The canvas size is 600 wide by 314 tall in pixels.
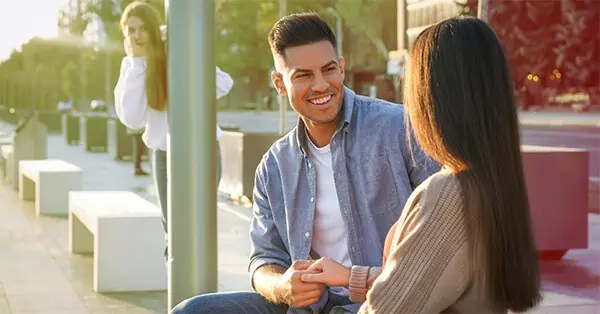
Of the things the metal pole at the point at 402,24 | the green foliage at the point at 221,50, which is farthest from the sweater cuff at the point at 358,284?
the metal pole at the point at 402,24

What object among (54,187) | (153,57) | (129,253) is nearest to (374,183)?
(153,57)

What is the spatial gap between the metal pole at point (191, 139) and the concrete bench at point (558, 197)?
5247 mm

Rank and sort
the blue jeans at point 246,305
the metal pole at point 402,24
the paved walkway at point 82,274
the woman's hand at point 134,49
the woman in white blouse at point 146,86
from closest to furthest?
the blue jeans at point 246,305 → the woman in white blouse at point 146,86 → the woman's hand at point 134,49 → the paved walkway at point 82,274 → the metal pole at point 402,24

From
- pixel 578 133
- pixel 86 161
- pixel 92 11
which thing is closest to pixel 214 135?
pixel 86 161

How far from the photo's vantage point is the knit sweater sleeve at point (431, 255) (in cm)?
215

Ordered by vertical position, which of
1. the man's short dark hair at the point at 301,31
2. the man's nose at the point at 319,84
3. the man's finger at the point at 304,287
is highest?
the man's short dark hair at the point at 301,31

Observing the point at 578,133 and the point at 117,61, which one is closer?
the point at 578,133

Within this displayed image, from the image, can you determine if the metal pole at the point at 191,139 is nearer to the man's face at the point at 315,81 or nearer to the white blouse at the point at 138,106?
the man's face at the point at 315,81

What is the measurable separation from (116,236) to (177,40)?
4.08 meters

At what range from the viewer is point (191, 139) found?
10.4 ft

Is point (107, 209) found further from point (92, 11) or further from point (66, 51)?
point (66, 51)

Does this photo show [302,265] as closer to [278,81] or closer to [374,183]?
[374,183]

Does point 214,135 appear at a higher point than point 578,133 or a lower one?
higher

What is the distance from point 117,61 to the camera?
54.2 m
